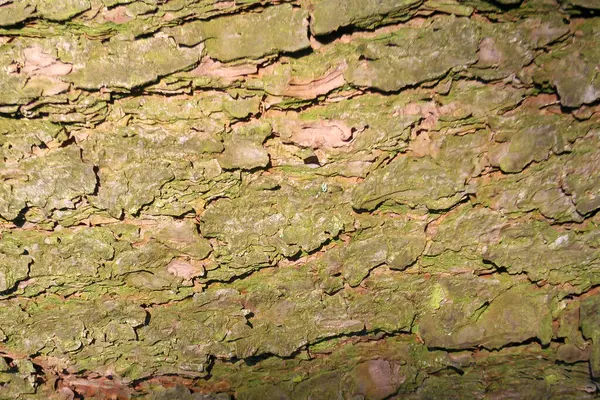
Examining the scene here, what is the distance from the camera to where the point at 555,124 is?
1317 mm

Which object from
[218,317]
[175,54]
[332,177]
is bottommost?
[218,317]

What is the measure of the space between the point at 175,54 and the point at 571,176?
1325mm

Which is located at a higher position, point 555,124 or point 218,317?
point 555,124

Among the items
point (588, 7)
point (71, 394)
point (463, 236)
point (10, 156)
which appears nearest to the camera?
point (588, 7)

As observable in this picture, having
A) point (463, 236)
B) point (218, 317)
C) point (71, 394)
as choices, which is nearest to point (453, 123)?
point (463, 236)

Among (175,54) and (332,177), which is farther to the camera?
(332,177)

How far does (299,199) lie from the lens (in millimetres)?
1442

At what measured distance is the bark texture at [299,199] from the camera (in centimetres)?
122

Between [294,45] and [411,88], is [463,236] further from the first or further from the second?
[294,45]

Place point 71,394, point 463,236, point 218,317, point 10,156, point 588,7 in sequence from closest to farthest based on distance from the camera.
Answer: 1. point 588,7
2. point 10,156
3. point 463,236
4. point 218,317
5. point 71,394

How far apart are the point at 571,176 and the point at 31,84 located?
5.69 ft

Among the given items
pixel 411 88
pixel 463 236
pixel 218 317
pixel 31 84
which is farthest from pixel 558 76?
pixel 31 84

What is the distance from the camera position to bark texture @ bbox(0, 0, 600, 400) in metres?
1.22

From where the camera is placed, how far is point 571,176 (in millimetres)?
1366
